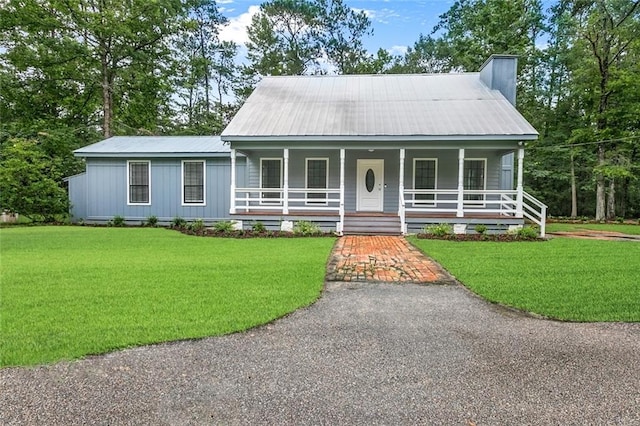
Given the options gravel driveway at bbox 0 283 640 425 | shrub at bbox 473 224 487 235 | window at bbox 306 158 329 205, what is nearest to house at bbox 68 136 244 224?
window at bbox 306 158 329 205

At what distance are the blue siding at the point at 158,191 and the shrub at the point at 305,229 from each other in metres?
4.23

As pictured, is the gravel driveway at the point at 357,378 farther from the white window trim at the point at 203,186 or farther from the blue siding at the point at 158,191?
the white window trim at the point at 203,186

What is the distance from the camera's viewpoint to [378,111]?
533 inches

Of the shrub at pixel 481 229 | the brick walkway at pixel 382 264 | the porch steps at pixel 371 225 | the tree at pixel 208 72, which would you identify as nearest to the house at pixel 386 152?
the porch steps at pixel 371 225

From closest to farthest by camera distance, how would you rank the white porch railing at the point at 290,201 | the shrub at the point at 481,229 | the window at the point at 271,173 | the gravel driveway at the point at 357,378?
the gravel driveway at the point at 357,378 → the shrub at the point at 481,229 → the white porch railing at the point at 290,201 → the window at the point at 271,173

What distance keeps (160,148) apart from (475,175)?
1198cm

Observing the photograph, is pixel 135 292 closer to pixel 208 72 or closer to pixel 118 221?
pixel 118 221

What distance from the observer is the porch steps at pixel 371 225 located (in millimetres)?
11539

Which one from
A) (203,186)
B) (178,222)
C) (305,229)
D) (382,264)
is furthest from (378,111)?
(178,222)

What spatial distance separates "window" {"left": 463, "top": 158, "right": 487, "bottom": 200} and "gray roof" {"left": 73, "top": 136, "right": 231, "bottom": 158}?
879cm

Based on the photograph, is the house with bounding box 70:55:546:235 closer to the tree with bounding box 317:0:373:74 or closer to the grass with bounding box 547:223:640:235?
the grass with bounding box 547:223:640:235

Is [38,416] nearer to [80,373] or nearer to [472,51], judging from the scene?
[80,373]

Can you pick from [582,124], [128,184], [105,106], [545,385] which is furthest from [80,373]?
[582,124]

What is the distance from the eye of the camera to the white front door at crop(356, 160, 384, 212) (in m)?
13.6
